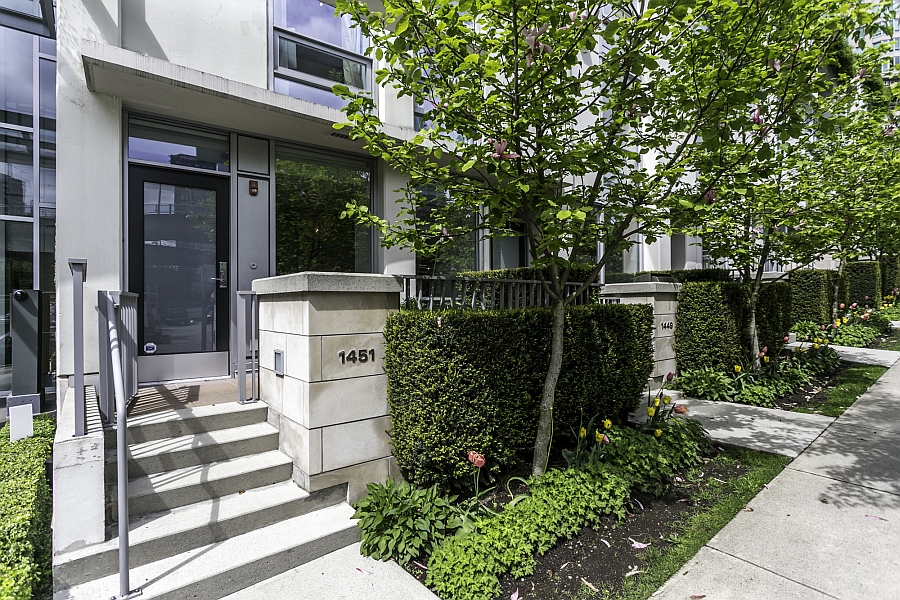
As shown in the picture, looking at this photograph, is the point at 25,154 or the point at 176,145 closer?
the point at 25,154

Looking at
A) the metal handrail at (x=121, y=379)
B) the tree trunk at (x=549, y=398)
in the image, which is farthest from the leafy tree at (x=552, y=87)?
the metal handrail at (x=121, y=379)

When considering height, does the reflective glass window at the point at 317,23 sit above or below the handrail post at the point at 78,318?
above

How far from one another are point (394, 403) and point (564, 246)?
5.52 ft

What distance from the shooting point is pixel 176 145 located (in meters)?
5.03

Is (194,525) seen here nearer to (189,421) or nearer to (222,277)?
(189,421)

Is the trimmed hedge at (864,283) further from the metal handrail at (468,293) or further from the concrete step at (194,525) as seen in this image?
the concrete step at (194,525)

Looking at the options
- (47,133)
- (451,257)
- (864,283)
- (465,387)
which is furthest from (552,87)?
(864,283)

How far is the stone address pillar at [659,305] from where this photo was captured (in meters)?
6.51

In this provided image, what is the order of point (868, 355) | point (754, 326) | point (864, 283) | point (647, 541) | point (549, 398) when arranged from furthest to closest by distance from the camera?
1. point (864, 283)
2. point (868, 355)
3. point (754, 326)
4. point (549, 398)
5. point (647, 541)

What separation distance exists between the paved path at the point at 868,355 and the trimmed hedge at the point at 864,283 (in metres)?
5.90

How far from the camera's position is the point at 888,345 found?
9.63 metres

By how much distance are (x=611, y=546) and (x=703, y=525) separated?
73 cm

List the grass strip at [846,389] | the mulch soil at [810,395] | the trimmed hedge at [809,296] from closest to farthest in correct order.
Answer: the grass strip at [846,389] < the mulch soil at [810,395] < the trimmed hedge at [809,296]

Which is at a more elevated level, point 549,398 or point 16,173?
point 16,173
